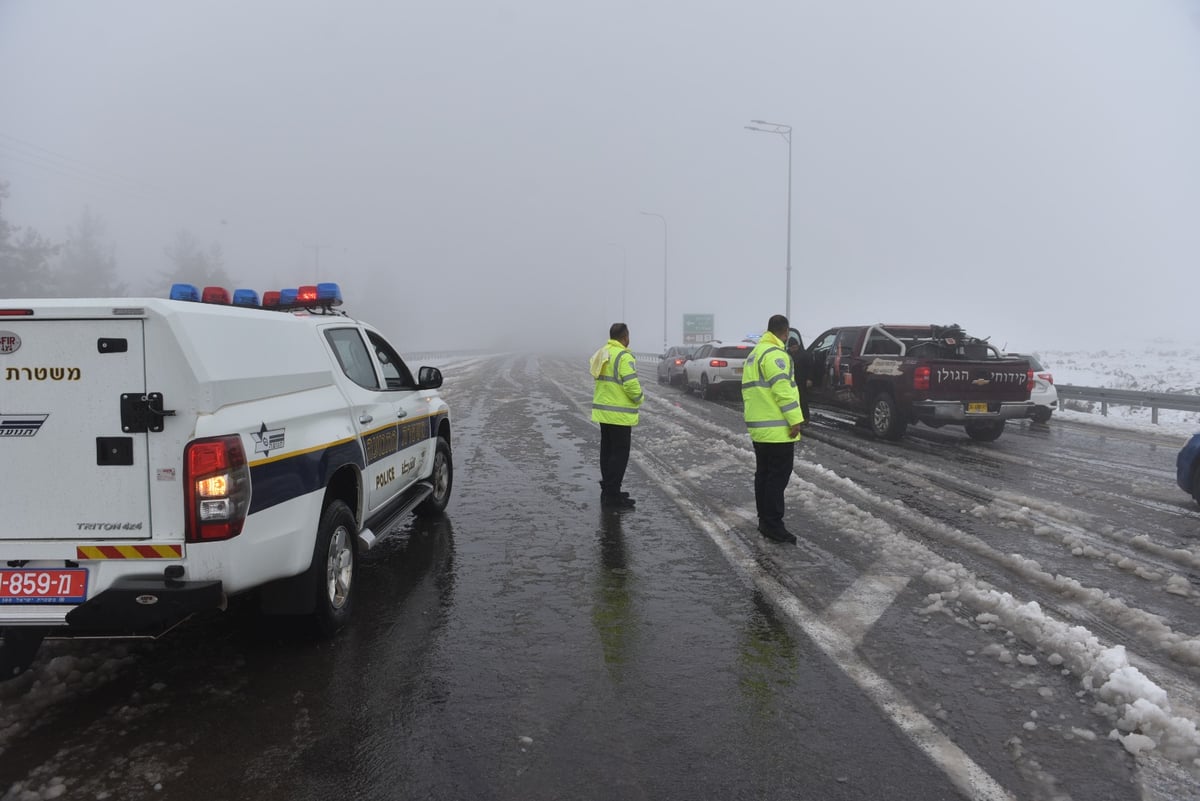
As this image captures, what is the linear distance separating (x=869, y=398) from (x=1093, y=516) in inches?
241

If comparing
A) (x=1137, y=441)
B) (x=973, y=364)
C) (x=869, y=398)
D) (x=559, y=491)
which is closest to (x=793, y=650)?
(x=559, y=491)

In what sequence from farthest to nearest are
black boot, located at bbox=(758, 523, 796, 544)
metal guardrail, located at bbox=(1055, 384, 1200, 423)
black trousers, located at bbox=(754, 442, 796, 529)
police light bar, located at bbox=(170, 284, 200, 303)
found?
metal guardrail, located at bbox=(1055, 384, 1200, 423), black trousers, located at bbox=(754, 442, 796, 529), black boot, located at bbox=(758, 523, 796, 544), police light bar, located at bbox=(170, 284, 200, 303)

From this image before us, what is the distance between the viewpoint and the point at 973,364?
11625 mm

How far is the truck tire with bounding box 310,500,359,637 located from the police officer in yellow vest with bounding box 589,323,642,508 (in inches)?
137

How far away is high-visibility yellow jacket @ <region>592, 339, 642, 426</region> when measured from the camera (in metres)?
7.68

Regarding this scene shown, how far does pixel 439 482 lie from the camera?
23.9ft

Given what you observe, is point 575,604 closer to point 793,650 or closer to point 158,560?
point 793,650

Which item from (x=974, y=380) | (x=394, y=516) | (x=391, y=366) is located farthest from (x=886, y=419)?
(x=394, y=516)

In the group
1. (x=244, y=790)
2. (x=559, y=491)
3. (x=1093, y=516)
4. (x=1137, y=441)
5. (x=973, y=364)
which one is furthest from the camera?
(x=1137, y=441)

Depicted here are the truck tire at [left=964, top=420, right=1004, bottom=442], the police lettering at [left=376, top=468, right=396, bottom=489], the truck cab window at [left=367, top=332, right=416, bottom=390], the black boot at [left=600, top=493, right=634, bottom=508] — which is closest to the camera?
the police lettering at [left=376, top=468, right=396, bottom=489]

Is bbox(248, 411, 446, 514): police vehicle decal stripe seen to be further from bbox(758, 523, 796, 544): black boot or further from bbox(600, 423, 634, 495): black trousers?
bbox(758, 523, 796, 544): black boot

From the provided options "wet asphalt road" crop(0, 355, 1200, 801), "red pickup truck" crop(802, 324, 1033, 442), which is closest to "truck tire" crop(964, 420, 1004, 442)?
"red pickup truck" crop(802, 324, 1033, 442)

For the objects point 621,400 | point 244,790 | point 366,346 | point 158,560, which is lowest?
point 244,790

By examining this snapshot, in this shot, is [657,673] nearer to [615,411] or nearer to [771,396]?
[771,396]
